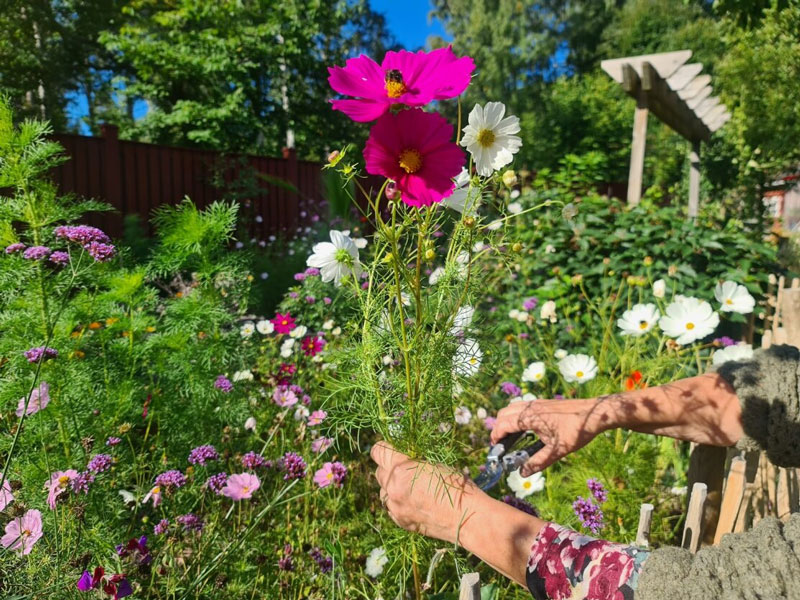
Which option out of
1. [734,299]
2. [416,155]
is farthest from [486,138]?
[734,299]

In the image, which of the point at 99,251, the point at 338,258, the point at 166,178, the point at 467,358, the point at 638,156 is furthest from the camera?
the point at 166,178

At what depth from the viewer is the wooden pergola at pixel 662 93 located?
477 centimetres

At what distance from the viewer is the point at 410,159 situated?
666 millimetres

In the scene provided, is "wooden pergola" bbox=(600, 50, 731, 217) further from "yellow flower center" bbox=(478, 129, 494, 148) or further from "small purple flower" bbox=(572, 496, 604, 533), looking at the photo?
"yellow flower center" bbox=(478, 129, 494, 148)

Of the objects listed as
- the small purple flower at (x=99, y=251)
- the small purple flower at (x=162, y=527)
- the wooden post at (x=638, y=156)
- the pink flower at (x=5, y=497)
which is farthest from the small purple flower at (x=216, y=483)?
the wooden post at (x=638, y=156)

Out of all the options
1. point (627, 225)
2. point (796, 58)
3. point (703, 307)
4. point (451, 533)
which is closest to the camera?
point (451, 533)

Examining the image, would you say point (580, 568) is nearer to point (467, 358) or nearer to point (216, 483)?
point (467, 358)

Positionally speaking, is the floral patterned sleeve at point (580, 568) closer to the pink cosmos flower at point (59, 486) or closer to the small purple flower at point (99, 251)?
the pink cosmos flower at point (59, 486)

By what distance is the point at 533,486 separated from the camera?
1.50 metres

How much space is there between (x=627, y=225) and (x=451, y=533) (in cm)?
336

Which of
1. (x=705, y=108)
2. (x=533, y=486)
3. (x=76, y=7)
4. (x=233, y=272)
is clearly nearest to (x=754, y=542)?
(x=533, y=486)

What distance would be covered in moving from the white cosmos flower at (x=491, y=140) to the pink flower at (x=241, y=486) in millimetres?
889

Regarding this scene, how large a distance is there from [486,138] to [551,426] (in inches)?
23.7

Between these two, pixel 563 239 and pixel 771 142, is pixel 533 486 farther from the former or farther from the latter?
pixel 771 142
